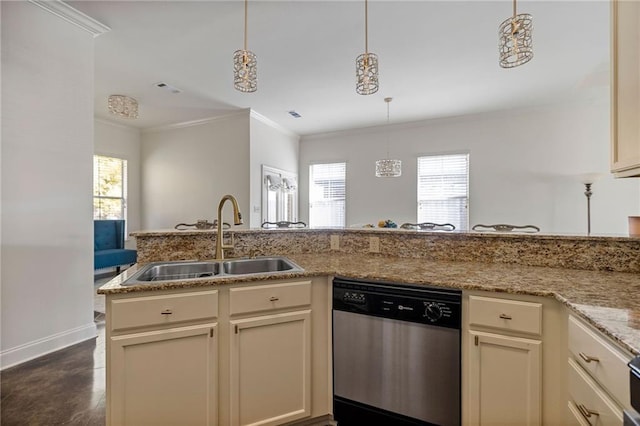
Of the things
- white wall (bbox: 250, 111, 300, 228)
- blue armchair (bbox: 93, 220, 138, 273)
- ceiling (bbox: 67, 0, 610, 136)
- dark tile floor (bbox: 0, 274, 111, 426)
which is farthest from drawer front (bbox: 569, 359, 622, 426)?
blue armchair (bbox: 93, 220, 138, 273)

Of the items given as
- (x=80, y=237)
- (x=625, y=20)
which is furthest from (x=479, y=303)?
(x=80, y=237)

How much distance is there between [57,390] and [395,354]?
2.23m

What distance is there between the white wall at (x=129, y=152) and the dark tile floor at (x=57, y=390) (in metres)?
3.93

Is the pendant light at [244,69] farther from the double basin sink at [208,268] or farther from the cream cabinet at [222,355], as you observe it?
the cream cabinet at [222,355]

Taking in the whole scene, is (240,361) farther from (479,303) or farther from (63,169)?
(63,169)

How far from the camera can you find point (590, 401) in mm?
946

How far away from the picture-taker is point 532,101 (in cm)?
451

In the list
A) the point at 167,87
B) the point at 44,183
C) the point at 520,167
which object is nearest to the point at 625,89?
the point at 44,183

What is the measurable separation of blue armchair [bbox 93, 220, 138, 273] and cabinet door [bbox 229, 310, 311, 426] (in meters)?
4.25

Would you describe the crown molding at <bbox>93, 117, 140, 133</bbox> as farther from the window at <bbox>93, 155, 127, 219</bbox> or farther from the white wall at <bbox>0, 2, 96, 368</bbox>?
the white wall at <bbox>0, 2, 96, 368</bbox>

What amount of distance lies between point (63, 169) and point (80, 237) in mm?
620

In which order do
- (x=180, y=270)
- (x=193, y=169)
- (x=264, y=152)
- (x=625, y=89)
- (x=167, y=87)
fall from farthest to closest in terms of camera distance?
(x=193, y=169), (x=264, y=152), (x=167, y=87), (x=180, y=270), (x=625, y=89)

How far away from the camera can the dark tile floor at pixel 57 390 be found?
65.1 inches

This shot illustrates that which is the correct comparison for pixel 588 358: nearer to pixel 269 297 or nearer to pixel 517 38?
pixel 269 297
